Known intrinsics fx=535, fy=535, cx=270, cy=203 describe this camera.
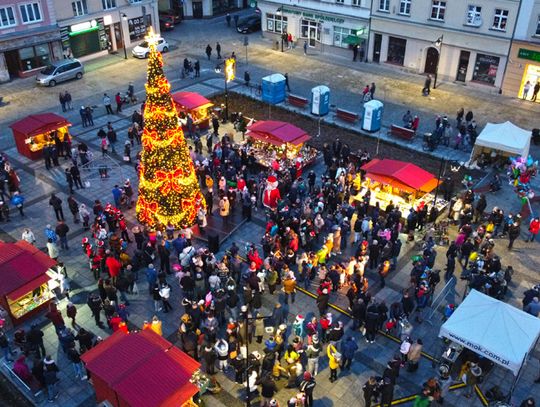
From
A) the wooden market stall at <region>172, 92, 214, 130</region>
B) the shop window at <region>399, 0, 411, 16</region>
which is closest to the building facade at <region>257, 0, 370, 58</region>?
the shop window at <region>399, 0, 411, 16</region>

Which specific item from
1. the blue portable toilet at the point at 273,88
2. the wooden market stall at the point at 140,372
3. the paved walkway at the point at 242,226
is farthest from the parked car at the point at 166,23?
the wooden market stall at the point at 140,372

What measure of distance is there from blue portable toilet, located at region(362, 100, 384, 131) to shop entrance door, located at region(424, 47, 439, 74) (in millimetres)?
11193

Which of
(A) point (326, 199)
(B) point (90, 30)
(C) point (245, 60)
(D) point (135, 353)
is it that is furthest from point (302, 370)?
(B) point (90, 30)

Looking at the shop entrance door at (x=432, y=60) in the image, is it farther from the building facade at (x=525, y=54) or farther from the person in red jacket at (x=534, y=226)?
the person in red jacket at (x=534, y=226)

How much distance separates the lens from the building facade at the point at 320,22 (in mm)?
44344

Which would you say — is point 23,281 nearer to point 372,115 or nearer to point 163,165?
point 163,165

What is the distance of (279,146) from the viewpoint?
2964cm

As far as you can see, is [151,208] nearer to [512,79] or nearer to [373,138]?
[373,138]

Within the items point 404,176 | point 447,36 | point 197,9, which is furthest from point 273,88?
point 197,9

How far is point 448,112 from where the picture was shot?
3700 cm

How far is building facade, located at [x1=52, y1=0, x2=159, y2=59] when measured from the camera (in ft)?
143

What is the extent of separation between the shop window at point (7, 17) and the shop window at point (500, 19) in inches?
1370

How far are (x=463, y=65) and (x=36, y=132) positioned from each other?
1196 inches

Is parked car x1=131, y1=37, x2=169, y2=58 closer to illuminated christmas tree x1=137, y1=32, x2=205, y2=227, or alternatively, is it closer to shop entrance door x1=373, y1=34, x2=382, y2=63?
shop entrance door x1=373, y1=34, x2=382, y2=63
